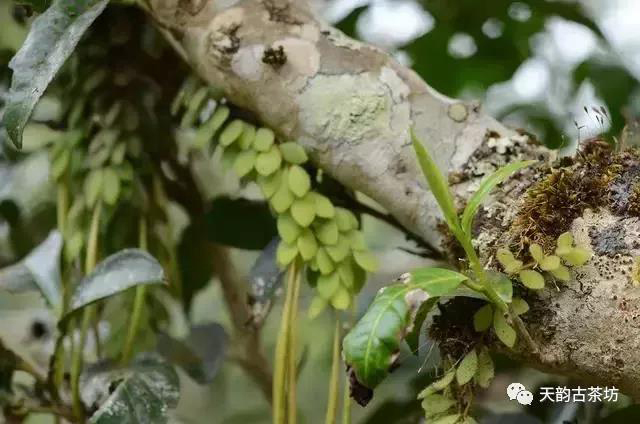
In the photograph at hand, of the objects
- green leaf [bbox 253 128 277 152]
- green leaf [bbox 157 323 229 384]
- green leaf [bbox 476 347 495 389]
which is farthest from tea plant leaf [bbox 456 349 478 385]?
green leaf [bbox 157 323 229 384]

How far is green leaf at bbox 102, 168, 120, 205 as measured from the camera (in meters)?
0.79

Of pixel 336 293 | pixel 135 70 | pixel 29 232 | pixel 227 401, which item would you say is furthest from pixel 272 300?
pixel 227 401

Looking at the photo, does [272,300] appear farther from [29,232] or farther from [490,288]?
[29,232]

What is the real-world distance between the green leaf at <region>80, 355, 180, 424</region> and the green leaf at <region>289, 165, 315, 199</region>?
21cm

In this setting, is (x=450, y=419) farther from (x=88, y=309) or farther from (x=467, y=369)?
(x=88, y=309)

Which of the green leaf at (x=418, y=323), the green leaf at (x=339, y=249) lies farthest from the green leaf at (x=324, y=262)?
the green leaf at (x=418, y=323)

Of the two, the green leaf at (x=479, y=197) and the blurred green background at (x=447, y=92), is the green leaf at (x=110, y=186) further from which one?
the green leaf at (x=479, y=197)

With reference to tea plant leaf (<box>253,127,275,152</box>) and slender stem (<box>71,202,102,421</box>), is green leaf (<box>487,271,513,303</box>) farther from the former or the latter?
slender stem (<box>71,202,102,421</box>)

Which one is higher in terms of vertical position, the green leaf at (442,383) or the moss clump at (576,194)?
the moss clump at (576,194)

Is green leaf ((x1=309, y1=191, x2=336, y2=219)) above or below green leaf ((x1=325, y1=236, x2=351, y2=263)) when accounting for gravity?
above

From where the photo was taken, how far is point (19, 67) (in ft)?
1.93

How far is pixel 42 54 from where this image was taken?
1.95 feet

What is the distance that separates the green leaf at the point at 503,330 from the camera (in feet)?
1.71

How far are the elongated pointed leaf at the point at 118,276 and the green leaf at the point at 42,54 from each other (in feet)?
0.54
